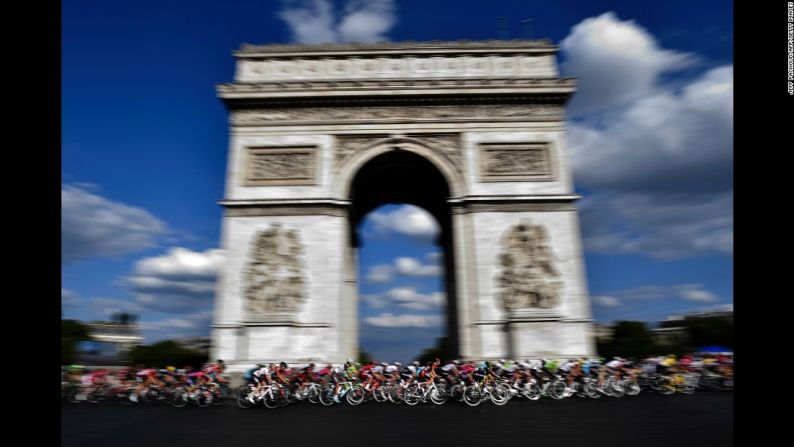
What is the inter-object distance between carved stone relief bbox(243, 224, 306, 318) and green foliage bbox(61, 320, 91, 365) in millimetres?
10739

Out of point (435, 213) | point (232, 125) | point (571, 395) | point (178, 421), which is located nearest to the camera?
point (178, 421)

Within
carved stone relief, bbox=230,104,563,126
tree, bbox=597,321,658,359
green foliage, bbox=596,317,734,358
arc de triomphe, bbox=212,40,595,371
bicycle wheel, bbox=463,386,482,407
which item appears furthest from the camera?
green foliage, bbox=596,317,734,358

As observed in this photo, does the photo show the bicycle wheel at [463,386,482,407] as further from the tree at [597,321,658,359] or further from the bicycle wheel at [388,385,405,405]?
the tree at [597,321,658,359]

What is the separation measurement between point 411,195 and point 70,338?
17824 mm

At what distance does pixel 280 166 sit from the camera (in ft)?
49.3

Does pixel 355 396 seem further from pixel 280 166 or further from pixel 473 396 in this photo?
pixel 280 166

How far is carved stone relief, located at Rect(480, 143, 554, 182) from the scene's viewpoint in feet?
48.6

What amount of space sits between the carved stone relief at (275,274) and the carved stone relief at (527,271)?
565 centimetres

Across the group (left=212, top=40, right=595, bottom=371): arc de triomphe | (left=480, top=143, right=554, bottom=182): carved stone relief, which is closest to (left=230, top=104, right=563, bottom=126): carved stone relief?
(left=212, top=40, right=595, bottom=371): arc de triomphe

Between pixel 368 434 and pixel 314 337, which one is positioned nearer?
pixel 368 434
